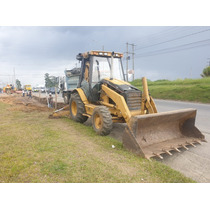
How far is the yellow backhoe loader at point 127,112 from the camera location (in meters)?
4.11

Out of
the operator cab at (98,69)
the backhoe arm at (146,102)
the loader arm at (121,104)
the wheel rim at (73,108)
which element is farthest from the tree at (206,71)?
the loader arm at (121,104)

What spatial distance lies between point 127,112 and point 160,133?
104cm

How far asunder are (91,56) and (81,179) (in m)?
4.69

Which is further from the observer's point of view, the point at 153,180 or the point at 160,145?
the point at 160,145

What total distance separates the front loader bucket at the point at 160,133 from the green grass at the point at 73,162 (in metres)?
0.31

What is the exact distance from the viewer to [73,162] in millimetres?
3520

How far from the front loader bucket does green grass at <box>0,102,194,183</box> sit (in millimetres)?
309

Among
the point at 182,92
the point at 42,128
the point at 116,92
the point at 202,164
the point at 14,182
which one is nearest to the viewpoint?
the point at 14,182

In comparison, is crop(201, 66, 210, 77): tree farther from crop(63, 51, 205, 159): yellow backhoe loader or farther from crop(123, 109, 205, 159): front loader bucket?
crop(123, 109, 205, 159): front loader bucket

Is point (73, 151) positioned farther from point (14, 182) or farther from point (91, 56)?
point (91, 56)

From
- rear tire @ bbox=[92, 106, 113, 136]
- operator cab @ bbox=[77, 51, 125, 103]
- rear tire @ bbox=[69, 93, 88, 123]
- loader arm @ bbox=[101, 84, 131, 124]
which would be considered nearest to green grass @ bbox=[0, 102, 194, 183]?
rear tire @ bbox=[92, 106, 113, 136]

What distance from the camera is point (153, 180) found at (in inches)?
116

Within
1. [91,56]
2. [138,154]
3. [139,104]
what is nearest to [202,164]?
[138,154]

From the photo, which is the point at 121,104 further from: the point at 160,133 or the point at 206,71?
the point at 206,71
